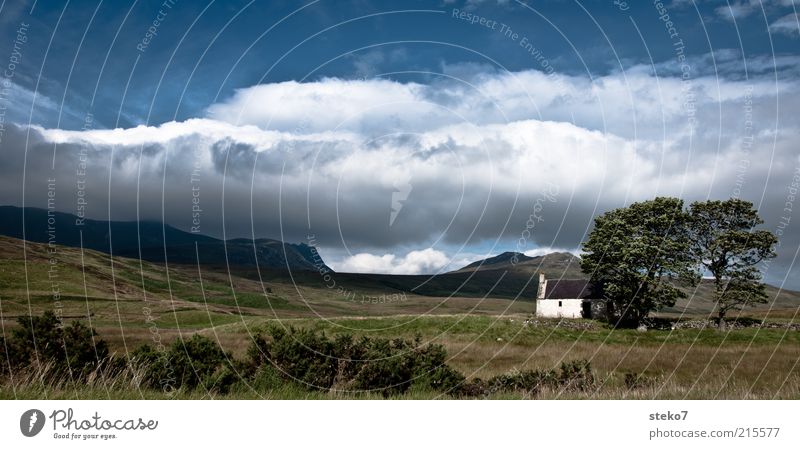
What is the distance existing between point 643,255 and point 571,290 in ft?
93.8

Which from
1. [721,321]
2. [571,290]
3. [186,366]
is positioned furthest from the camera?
[571,290]

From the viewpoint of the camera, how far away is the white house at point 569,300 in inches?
3383

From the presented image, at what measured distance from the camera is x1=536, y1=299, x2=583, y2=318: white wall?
8781 cm

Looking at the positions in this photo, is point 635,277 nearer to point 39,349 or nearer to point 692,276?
point 692,276

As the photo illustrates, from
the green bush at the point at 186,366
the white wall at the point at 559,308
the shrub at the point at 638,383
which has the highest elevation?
the shrub at the point at 638,383

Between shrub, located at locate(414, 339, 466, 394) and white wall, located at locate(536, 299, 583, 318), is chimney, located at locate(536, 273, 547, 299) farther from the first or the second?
shrub, located at locate(414, 339, 466, 394)

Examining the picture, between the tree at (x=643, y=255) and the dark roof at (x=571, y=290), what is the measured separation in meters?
17.2

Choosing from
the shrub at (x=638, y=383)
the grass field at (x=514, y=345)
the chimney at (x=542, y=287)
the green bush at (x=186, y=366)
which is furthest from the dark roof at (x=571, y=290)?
the green bush at (x=186, y=366)

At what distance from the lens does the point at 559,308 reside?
295ft

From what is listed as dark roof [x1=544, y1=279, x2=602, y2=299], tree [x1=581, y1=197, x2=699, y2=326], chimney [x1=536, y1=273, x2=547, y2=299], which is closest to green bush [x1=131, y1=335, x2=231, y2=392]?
tree [x1=581, y1=197, x2=699, y2=326]

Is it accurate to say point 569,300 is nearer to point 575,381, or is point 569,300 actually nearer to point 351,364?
point 351,364

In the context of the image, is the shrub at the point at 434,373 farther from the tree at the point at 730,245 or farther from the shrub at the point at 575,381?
the tree at the point at 730,245

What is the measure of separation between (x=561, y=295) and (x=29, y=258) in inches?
5323

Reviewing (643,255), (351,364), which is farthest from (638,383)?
(643,255)
